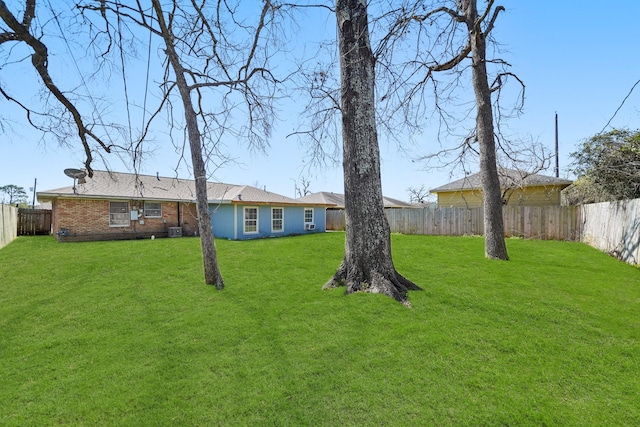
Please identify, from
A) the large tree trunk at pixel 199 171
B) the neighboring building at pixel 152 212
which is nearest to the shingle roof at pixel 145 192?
the neighboring building at pixel 152 212

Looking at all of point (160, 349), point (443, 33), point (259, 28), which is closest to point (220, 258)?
point (160, 349)

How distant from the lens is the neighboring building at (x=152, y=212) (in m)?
13.0

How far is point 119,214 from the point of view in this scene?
1427 centimetres

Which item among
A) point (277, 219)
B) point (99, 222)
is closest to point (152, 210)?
point (99, 222)

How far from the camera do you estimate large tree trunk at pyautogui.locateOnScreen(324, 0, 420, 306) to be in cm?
444

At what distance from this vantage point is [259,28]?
5688 millimetres

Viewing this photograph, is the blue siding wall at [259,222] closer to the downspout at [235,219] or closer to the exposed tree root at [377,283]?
the downspout at [235,219]

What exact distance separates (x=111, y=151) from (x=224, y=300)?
13.6 ft

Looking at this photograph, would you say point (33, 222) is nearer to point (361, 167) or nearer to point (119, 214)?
point (119, 214)

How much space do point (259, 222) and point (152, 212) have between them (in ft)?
18.3

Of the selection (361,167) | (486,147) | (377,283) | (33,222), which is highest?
(486,147)

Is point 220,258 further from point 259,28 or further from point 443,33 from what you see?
point 443,33

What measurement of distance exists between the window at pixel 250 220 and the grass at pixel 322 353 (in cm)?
893

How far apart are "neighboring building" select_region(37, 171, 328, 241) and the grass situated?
8305mm
